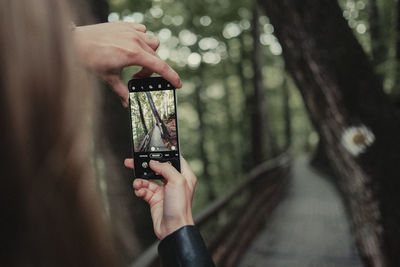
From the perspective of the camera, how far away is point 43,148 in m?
0.69

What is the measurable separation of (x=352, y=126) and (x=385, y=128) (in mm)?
310

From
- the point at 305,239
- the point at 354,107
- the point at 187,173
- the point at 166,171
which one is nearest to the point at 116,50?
the point at 166,171

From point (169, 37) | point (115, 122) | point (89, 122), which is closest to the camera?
point (89, 122)

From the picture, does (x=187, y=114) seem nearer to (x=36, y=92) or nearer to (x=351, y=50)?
(x=351, y=50)

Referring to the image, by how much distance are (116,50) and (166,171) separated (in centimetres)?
53

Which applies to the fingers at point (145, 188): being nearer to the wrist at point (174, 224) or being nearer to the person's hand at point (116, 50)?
the wrist at point (174, 224)

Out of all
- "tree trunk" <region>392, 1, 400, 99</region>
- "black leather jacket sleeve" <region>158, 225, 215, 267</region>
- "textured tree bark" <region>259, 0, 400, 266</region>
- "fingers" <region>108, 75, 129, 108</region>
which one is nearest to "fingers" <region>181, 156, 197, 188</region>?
"black leather jacket sleeve" <region>158, 225, 215, 267</region>

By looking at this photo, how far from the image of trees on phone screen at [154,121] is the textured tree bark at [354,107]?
7.38 feet

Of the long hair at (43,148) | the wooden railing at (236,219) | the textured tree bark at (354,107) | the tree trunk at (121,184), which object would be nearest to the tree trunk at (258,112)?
the wooden railing at (236,219)

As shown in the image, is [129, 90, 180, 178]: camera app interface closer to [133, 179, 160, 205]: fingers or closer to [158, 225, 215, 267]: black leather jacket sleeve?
[133, 179, 160, 205]: fingers

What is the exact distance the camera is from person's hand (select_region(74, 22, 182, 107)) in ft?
3.99

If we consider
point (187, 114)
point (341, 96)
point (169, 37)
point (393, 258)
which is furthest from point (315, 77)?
point (187, 114)

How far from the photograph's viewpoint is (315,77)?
345 cm

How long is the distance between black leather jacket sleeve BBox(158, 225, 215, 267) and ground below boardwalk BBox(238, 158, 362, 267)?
506 centimetres
